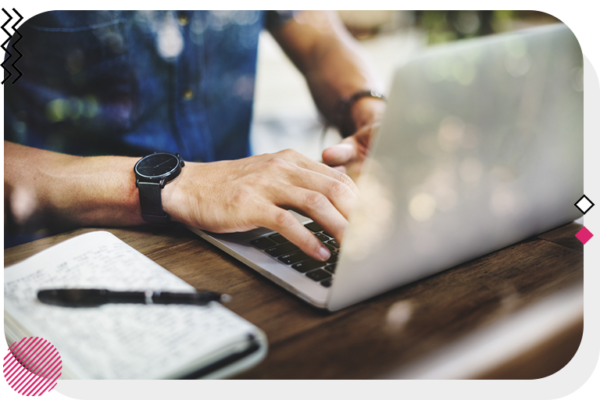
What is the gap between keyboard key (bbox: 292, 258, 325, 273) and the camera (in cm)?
43

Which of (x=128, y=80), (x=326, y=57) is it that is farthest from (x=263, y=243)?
(x=326, y=57)

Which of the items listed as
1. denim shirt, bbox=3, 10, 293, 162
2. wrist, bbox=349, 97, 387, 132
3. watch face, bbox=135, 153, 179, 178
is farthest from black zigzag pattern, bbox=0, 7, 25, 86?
wrist, bbox=349, 97, 387, 132

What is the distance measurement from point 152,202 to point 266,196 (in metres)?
0.17

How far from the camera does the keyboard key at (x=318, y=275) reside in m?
0.41

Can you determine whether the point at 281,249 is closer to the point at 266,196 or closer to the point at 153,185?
the point at 266,196

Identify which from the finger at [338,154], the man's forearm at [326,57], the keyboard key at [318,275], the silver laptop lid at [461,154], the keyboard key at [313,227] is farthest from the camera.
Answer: the man's forearm at [326,57]

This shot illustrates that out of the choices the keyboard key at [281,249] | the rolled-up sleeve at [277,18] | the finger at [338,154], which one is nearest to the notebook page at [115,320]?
the keyboard key at [281,249]

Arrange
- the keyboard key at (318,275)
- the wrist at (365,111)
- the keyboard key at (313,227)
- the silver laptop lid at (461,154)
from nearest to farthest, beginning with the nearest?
1. the silver laptop lid at (461,154)
2. the keyboard key at (318,275)
3. the keyboard key at (313,227)
4. the wrist at (365,111)

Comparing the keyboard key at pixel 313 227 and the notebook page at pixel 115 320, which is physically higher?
the keyboard key at pixel 313 227

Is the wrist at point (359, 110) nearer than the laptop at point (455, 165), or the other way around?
the laptop at point (455, 165)

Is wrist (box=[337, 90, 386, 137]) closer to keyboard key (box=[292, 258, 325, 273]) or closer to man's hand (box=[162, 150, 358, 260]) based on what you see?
man's hand (box=[162, 150, 358, 260])

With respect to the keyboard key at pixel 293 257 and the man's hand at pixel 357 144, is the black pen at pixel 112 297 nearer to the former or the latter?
the keyboard key at pixel 293 257

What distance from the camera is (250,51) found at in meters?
0.99

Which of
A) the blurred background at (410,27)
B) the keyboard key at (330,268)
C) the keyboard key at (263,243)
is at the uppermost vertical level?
the blurred background at (410,27)
